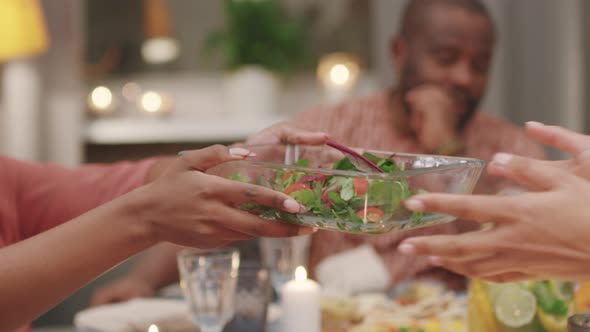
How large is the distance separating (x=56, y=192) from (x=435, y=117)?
4.29ft

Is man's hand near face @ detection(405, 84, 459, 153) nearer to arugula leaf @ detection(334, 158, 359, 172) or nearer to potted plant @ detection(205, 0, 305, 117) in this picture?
potted plant @ detection(205, 0, 305, 117)

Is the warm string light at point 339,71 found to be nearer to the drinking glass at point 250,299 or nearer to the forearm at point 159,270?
the forearm at point 159,270

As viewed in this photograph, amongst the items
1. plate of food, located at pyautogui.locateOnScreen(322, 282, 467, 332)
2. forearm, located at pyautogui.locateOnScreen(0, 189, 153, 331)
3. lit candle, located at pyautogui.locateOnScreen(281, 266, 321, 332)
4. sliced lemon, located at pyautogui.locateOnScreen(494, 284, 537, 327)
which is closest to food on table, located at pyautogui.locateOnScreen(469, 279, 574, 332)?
sliced lemon, located at pyautogui.locateOnScreen(494, 284, 537, 327)

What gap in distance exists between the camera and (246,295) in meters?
0.94

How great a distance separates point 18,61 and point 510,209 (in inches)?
93.6

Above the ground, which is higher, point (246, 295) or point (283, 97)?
point (283, 97)

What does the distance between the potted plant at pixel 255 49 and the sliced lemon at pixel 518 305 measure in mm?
1869

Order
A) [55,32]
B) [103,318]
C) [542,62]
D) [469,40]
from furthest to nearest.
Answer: [55,32] → [542,62] → [469,40] → [103,318]

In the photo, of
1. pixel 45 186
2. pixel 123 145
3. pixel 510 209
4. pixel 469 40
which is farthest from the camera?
pixel 123 145

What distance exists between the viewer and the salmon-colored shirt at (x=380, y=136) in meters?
1.80

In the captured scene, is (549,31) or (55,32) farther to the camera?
(55,32)

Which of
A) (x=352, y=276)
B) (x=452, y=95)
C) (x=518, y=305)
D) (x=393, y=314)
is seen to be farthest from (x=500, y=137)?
(x=518, y=305)

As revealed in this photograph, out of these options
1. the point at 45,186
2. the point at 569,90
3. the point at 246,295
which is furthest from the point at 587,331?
the point at 569,90

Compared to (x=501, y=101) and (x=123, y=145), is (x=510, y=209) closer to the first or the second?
(x=501, y=101)
